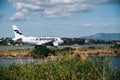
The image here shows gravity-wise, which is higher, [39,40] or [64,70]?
[64,70]

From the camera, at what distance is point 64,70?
12188 millimetres

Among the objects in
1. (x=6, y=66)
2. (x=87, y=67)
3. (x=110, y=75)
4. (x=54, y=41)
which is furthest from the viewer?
(x=54, y=41)

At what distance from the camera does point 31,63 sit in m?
13.0

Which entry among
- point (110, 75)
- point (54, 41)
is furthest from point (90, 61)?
point (54, 41)

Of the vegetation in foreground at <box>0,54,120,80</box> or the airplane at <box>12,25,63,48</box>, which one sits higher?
the vegetation in foreground at <box>0,54,120,80</box>

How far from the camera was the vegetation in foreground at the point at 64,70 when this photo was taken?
12000 millimetres

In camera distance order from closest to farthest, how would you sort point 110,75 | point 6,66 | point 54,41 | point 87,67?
point 110,75, point 87,67, point 6,66, point 54,41

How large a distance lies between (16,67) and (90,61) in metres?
A: 2.28

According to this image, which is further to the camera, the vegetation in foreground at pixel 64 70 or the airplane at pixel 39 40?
the airplane at pixel 39 40

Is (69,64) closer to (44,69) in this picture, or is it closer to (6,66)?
(44,69)

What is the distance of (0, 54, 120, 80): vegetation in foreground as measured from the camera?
1200cm

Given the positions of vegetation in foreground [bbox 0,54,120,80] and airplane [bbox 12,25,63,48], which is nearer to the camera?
vegetation in foreground [bbox 0,54,120,80]

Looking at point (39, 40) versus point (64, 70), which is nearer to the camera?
point (64, 70)

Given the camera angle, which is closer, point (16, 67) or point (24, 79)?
point (24, 79)
